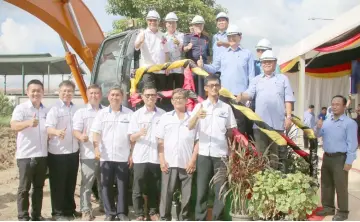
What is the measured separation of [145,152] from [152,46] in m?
1.69

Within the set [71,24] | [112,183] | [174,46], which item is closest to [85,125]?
[112,183]

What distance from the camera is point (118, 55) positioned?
6734 millimetres

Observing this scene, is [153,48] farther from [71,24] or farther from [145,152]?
[71,24]

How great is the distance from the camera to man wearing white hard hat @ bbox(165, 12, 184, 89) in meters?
6.27

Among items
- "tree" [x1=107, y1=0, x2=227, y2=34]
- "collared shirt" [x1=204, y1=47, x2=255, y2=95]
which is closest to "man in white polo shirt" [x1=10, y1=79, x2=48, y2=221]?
"collared shirt" [x1=204, y1=47, x2=255, y2=95]

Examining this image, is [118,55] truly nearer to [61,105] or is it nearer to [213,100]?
[61,105]

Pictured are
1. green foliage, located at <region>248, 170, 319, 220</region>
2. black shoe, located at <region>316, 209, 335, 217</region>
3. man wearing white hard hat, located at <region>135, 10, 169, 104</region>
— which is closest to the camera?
green foliage, located at <region>248, 170, 319, 220</region>

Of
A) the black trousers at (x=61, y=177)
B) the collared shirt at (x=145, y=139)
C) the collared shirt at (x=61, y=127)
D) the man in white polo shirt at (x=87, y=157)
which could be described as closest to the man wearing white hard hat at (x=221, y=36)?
the collared shirt at (x=145, y=139)

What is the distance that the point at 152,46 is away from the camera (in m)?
6.07

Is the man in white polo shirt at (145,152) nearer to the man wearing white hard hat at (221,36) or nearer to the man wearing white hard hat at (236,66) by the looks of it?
the man wearing white hard hat at (236,66)

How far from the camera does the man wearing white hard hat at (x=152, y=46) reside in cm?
599

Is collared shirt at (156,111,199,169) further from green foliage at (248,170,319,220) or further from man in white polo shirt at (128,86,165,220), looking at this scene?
green foliage at (248,170,319,220)

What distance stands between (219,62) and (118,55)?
1668 millimetres

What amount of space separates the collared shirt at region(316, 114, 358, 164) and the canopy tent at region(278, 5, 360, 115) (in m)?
3.36
